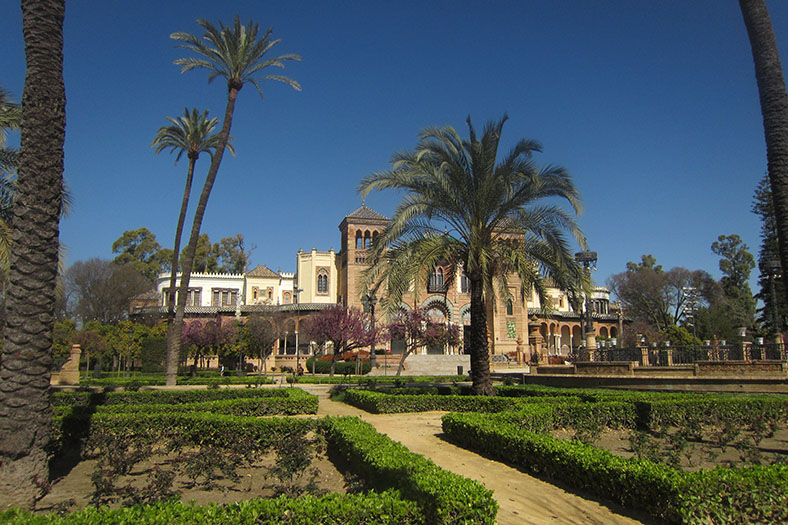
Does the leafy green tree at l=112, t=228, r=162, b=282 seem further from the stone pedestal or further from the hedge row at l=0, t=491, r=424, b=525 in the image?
the hedge row at l=0, t=491, r=424, b=525

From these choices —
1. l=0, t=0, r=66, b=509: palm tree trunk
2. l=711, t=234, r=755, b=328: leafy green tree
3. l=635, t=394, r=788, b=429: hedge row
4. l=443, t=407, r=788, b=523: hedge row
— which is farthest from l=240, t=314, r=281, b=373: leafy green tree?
l=711, t=234, r=755, b=328: leafy green tree

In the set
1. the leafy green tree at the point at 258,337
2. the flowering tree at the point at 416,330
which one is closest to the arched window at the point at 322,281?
the leafy green tree at the point at 258,337

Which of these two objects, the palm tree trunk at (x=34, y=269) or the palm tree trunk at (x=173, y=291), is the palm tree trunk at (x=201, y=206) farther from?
the palm tree trunk at (x=34, y=269)

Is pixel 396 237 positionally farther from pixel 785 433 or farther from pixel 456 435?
pixel 785 433

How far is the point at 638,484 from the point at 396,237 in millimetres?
9228

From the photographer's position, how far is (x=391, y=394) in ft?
49.4

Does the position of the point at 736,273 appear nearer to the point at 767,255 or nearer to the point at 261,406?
the point at 767,255

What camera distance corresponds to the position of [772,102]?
9141 mm

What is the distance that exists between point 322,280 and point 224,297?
32.2ft

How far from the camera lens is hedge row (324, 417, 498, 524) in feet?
15.2

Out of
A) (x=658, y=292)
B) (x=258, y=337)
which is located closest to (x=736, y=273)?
(x=658, y=292)

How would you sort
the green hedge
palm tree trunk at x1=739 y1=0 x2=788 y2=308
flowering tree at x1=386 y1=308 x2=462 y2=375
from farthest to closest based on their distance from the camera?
1. the green hedge
2. flowering tree at x1=386 y1=308 x2=462 y2=375
3. palm tree trunk at x1=739 y1=0 x2=788 y2=308

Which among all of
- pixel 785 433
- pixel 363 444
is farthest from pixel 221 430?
pixel 785 433

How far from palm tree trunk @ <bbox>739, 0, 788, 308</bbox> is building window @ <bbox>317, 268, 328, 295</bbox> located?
44320mm
